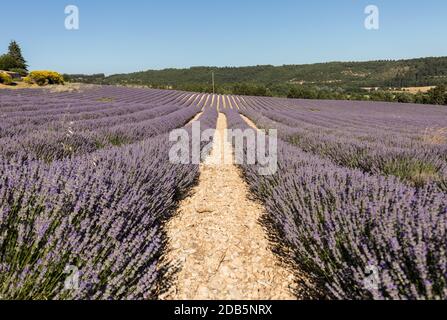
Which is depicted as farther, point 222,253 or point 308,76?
point 308,76

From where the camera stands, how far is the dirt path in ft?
5.11

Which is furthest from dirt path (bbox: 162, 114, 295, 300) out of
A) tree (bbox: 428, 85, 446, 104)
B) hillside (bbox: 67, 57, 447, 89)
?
hillside (bbox: 67, 57, 447, 89)

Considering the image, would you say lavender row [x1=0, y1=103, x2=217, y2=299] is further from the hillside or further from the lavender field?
the hillside

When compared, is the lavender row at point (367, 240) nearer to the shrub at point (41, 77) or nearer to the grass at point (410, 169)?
the grass at point (410, 169)

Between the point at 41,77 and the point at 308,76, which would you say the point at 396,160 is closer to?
the point at 41,77

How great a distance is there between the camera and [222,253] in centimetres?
193

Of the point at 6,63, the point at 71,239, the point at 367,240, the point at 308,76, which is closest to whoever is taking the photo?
the point at 71,239

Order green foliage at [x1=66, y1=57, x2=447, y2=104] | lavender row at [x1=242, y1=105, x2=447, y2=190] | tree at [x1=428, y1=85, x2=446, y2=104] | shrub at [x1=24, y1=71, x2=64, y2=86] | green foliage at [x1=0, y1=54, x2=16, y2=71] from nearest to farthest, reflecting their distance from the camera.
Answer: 1. lavender row at [x1=242, y1=105, x2=447, y2=190]
2. shrub at [x1=24, y1=71, x2=64, y2=86]
3. tree at [x1=428, y1=85, x2=446, y2=104]
4. green foliage at [x1=0, y1=54, x2=16, y2=71]
5. green foliage at [x1=66, y1=57, x2=447, y2=104]

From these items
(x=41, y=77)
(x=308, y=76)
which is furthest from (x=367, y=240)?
(x=308, y=76)

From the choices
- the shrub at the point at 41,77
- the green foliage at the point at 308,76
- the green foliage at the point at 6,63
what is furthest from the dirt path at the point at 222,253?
the green foliage at the point at 308,76

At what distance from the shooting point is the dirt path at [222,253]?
5.11 ft
